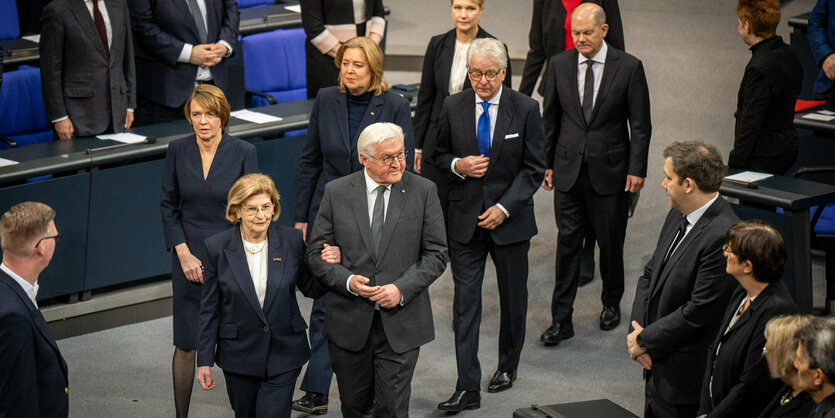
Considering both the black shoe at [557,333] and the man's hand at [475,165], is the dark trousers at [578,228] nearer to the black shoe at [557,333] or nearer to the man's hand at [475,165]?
the black shoe at [557,333]

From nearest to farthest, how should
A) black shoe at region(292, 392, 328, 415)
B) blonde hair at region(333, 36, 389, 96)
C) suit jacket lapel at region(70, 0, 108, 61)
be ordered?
blonde hair at region(333, 36, 389, 96)
black shoe at region(292, 392, 328, 415)
suit jacket lapel at region(70, 0, 108, 61)

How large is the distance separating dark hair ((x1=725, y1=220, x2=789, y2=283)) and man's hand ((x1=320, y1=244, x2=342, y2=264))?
1.50 meters

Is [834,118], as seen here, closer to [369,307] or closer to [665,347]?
[665,347]

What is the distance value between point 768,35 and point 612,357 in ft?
6.10

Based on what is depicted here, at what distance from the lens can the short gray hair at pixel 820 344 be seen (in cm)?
335

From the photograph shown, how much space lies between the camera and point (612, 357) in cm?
591

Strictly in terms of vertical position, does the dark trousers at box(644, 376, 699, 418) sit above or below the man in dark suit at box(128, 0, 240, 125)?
below

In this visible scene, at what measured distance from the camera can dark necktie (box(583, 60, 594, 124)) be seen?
231 inches

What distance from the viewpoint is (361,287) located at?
4281mm

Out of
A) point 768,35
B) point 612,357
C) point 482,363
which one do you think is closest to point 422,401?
point 482,363

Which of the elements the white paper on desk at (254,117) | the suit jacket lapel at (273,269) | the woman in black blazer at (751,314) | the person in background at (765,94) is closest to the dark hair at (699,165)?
the woman in black blazer at (751,314)

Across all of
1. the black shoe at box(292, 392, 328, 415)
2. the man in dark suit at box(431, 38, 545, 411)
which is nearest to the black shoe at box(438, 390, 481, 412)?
the man in dark suit at box(431, 38, 545, 411)

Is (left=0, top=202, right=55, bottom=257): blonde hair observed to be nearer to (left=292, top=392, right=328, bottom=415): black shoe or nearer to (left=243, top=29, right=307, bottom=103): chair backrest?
(left=292, top=392, right=328, bottom=415): black shoe

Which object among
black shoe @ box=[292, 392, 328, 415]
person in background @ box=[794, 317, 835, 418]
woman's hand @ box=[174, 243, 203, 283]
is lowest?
black shoe @ box=[292, 392, 328, 415]
